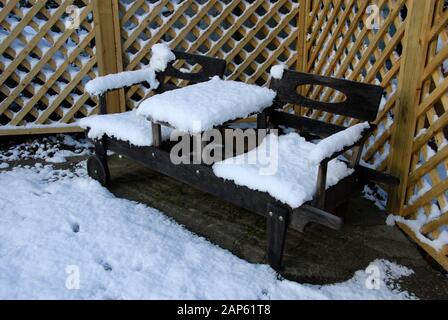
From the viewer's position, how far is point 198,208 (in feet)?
8.81

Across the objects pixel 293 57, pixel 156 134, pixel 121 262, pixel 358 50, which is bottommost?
pixel 121 262

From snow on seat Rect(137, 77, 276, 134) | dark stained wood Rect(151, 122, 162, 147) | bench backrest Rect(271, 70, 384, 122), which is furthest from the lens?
dark stained wood Rect(151, 122, 162, 147)

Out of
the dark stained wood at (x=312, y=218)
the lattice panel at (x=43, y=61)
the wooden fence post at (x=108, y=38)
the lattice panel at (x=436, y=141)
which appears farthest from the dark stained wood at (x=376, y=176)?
the lattice panel at (x=43, y=61)

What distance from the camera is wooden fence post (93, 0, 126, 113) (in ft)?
10.8

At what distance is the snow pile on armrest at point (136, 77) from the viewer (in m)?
2.73

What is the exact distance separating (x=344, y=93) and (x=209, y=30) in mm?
1619

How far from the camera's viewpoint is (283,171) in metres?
2.06

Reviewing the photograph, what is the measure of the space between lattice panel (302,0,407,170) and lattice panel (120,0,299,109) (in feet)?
0.87

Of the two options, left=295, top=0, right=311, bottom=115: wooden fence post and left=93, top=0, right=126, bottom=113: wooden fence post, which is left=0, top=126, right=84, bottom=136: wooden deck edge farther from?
left=295, top=0, right=311, bottom=115: wooden fence post

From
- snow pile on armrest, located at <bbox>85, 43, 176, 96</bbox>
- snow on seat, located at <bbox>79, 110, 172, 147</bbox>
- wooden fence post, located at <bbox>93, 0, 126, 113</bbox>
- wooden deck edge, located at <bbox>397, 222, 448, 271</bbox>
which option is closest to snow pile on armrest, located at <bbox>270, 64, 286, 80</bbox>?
snow on seat, located at <bbox>79, 110, 172, 147</bbox>

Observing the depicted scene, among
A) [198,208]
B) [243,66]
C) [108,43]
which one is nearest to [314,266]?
[198,208]

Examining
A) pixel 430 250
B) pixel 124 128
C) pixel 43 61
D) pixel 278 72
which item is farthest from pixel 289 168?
pixel 43 61

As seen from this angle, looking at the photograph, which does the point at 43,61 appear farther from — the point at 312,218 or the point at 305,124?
the point at 312,218

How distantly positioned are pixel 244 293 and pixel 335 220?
0.51 metres
